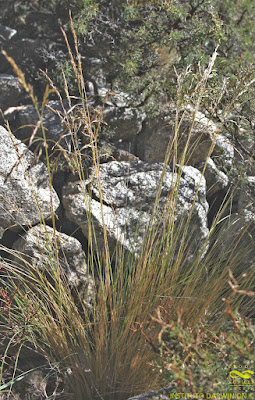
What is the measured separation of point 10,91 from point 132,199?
116 cm

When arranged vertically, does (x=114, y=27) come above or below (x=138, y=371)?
above

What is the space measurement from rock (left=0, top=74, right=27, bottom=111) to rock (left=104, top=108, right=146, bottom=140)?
0.63 metres

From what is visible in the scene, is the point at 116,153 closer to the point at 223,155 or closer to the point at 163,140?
the point at 163,140

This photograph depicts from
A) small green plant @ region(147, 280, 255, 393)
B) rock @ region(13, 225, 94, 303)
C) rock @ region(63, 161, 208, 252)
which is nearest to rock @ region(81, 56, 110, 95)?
rock @ region(63, 161, 208, 252)

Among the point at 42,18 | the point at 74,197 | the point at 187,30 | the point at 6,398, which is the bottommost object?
the point at 6,398

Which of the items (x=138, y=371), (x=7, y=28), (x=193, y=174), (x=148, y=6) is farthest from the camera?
(x=7, y=28)

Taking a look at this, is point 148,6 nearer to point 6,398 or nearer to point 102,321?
point 102,321

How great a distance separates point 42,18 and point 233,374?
113 inches

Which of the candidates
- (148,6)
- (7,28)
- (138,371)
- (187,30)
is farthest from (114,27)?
(138,371)

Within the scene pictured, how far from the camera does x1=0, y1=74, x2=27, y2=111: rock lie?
285 centimetres

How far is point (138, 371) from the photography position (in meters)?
1.70

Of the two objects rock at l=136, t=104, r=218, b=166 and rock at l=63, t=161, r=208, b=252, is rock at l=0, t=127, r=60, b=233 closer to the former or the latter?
rock at l=63, t=161, r=208, b=252

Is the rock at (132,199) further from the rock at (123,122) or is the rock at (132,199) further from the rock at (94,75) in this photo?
the rock at (94,75)

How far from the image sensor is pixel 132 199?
2.51 metres
